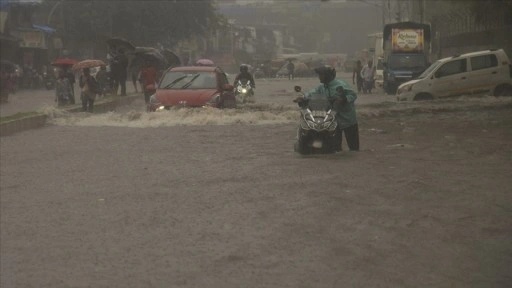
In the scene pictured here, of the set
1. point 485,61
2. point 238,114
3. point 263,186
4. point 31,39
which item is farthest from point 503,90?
point 31,39

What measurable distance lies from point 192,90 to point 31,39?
129 ft

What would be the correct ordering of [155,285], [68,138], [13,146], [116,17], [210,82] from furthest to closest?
[116,17]
[210,82]
[68,138]
[13,146]
[155,285]

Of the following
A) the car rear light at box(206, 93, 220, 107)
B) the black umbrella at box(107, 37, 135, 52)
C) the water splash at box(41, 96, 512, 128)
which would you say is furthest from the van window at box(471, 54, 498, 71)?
the black umbrella at box(107, 37, 135, 52)

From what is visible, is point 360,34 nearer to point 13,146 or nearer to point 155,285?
point 13,146

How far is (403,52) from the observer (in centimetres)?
4481

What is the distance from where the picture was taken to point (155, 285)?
700 centimetres

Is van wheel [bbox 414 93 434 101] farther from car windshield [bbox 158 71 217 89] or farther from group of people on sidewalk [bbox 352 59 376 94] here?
group of people on sidewalk [bbox 352 59 376 94]

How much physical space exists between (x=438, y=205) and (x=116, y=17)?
2425 inches

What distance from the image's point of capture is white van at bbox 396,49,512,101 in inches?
1120

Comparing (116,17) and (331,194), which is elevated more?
(116,17)

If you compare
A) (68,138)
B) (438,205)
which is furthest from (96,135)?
(438,205)

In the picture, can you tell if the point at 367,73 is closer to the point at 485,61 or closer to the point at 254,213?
the point at 485,61

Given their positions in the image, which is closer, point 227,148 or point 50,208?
point 50,208

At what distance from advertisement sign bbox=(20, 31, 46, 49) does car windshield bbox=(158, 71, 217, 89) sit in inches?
1466
